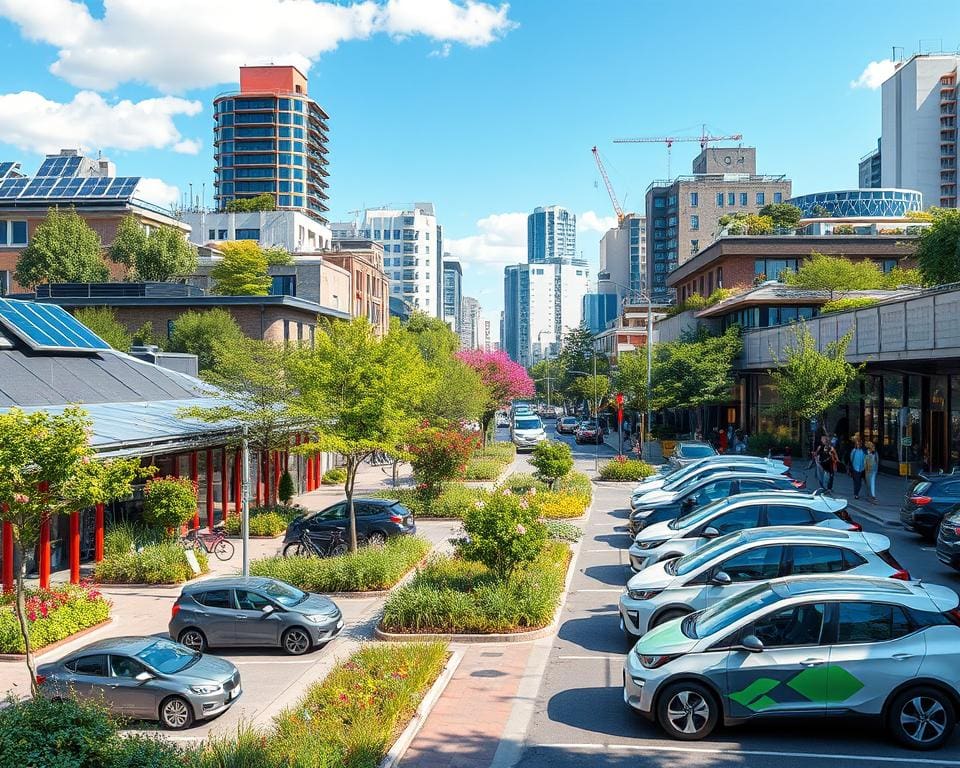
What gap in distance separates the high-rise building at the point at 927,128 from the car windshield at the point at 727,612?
494 ft

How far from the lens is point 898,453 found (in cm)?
3759

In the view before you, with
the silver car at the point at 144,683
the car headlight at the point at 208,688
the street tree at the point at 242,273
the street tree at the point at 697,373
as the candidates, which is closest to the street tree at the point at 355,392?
the silver car at the point at 144,683

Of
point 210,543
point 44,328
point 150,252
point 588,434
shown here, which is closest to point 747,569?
point 210,543

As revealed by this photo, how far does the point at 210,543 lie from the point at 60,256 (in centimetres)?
5162

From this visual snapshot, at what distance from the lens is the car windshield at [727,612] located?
421 inches

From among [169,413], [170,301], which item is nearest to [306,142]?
[170,301]

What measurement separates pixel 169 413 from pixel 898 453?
95.3ft

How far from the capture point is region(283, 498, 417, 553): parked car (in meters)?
22.8

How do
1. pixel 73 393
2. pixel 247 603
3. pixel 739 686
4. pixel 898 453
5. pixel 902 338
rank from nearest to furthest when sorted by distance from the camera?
pixel 739 686 < pixel 247 603 < pixel 73 393 < pixel 902 338 < pixel 898 453

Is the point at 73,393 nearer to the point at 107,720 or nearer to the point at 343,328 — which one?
the point at 343,328

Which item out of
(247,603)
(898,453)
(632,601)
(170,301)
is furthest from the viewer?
(170,301)

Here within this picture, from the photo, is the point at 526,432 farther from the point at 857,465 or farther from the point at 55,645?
the point at 55,645

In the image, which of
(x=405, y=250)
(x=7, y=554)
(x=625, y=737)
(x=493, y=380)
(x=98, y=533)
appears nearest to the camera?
(x=625, y=737)

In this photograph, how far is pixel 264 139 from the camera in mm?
126188
